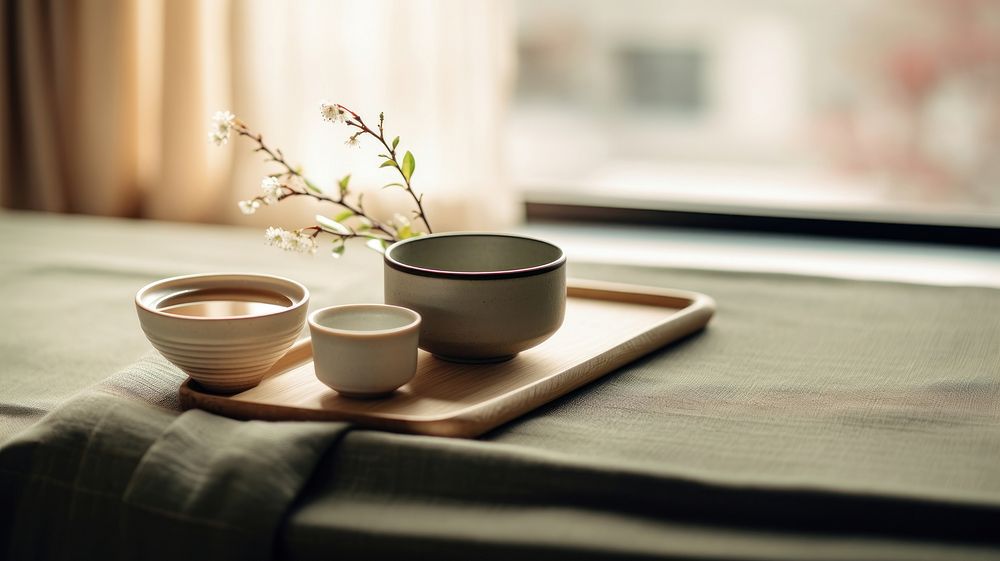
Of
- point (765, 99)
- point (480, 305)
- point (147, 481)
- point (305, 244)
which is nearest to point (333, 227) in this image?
point (305, 244)

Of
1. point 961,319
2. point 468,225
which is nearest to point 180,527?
point 961,319

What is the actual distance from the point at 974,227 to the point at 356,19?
109 centimetres

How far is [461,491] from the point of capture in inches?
22.9

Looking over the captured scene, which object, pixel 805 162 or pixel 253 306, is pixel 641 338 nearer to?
pixel 253 306

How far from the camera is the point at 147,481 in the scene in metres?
0.59

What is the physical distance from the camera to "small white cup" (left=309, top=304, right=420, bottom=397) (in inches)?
25.8

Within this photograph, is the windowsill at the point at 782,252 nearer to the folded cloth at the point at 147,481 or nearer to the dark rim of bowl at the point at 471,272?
the dark rim of bowl at the point at 471,272

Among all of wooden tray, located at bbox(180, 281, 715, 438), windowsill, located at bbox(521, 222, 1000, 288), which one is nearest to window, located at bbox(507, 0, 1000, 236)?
windowsill, located at bbox(521, 222, 1000, 288)

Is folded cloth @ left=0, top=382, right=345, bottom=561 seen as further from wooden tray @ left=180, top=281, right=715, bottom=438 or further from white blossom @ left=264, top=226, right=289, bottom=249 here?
white blossom @ left=264, top=226, right=289, bottom=249

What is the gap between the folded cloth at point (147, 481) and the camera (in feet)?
1.86

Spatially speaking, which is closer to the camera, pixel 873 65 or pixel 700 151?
pixel 873 65

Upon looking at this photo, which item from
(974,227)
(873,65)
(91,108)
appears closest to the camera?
(974,227)

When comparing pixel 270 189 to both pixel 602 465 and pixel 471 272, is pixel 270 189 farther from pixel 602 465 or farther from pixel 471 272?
pixel 602 465

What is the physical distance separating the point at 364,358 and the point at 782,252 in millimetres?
1275
